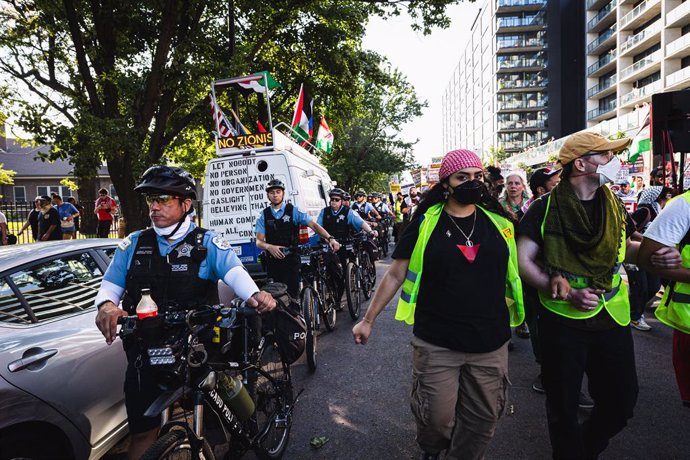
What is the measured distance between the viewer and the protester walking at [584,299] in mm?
2439

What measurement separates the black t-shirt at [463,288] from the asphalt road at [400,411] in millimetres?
729

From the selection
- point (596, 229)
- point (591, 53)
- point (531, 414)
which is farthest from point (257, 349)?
point (591, 53)

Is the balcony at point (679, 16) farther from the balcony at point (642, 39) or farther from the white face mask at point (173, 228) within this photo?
the white face mask at point (173, 228)

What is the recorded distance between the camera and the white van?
7082 millimetres

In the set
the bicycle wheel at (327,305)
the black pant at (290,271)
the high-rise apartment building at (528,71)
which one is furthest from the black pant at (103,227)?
the high-rise apartment building at (528,71)

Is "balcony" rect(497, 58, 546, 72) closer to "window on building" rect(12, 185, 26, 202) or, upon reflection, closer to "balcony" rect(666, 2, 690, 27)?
"balcony" rect(666, 2, 690, 27)

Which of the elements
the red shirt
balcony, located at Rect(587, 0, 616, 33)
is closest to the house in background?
the red shirt

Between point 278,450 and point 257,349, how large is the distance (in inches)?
28.9

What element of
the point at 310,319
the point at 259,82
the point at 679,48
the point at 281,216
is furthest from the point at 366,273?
the point at 679,48

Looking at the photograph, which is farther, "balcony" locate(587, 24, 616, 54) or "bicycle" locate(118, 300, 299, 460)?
"balcony" locate(587, 24, 616, 54)

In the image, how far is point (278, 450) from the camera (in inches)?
119

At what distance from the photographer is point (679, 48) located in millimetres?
35125

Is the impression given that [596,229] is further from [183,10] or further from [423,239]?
[183,10]

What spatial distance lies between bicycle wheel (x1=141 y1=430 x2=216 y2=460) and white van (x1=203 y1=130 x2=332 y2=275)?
5.08 metres
